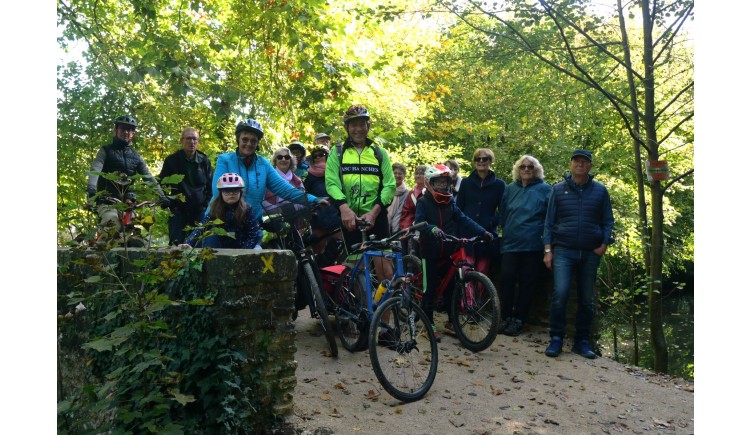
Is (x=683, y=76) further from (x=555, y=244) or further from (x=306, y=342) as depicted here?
(x=306, y=342)

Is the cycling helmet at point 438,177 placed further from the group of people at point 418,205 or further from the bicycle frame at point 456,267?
the bicycle frame at point 456,267

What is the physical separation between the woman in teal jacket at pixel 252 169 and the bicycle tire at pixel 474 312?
1.95 metres

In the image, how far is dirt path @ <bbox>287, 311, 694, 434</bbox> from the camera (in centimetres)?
467

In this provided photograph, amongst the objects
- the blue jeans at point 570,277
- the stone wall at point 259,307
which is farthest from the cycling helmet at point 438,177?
the stone wall at point 259,307

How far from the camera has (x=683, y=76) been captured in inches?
479

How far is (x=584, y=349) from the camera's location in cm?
702

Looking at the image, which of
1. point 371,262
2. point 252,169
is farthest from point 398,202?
point 252,169

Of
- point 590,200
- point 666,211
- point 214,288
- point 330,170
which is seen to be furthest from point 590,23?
point 666,211

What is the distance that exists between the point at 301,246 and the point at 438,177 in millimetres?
1835

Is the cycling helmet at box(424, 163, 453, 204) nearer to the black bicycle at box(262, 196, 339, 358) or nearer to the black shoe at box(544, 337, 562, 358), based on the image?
the black bicycle at box(262, 196, 339, 358)

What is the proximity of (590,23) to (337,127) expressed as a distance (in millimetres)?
4155

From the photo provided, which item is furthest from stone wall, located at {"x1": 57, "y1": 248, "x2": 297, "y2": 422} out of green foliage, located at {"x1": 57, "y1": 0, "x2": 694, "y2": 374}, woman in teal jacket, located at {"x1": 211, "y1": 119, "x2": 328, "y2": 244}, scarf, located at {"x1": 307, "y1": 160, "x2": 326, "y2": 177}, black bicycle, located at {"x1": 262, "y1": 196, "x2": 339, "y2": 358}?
scarf, located at {"x1": 307, "y1": 160, "x2": 326, "y2": 177}

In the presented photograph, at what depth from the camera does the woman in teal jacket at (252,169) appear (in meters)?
5.57

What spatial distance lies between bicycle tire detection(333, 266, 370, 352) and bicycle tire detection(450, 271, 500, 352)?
130cm
